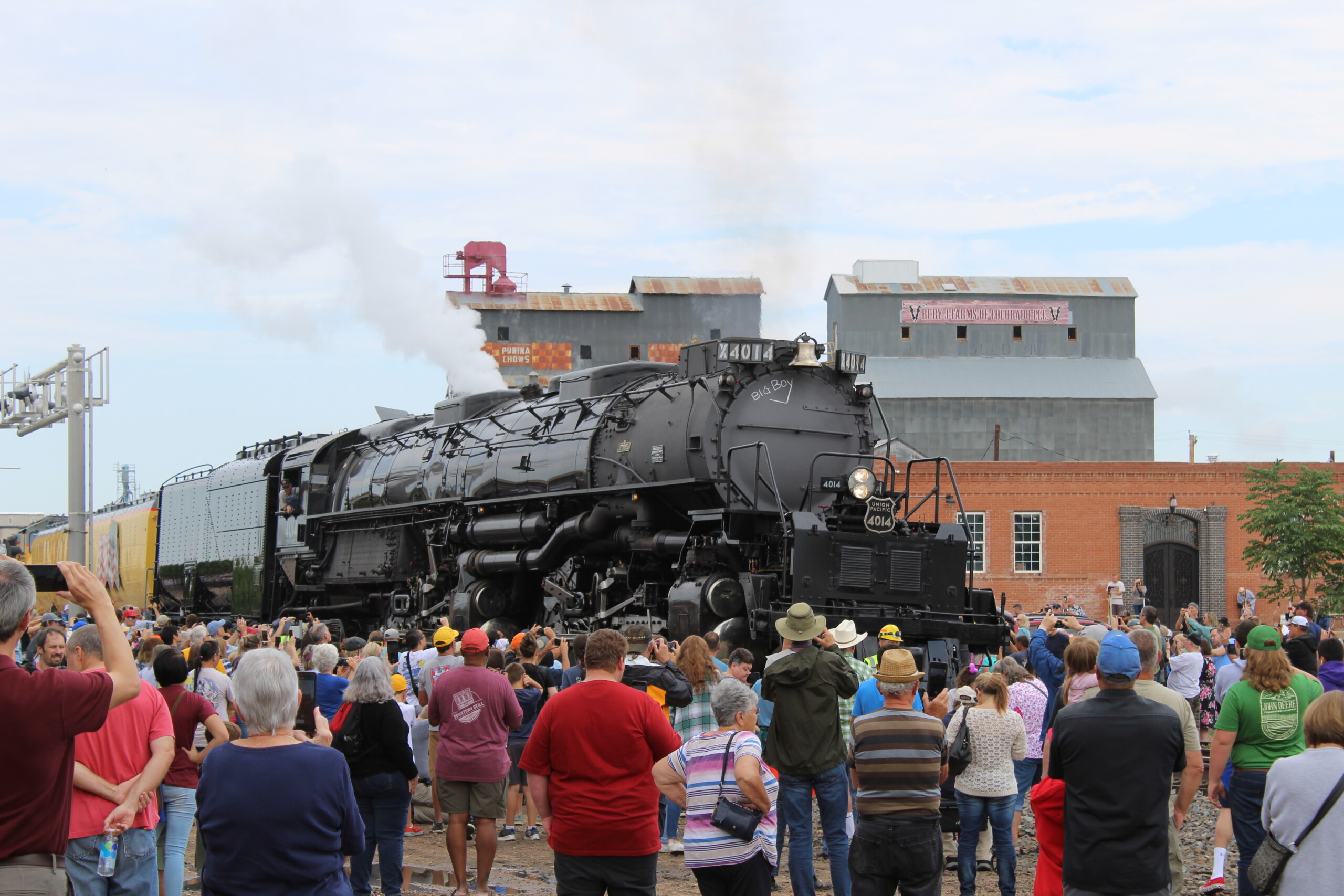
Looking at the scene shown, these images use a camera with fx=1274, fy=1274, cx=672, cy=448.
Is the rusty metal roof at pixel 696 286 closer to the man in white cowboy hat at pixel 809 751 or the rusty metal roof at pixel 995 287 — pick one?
the rusty metal roof at pixel 995 287

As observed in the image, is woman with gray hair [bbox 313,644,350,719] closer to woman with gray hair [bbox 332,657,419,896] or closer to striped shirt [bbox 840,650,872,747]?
woman with gray hair [bbox 332,657,419,896]

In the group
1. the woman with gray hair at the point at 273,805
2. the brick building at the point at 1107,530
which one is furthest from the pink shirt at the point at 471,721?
the brick building at the point at 1107,530

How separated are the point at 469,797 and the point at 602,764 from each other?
2827mm

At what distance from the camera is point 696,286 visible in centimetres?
5884

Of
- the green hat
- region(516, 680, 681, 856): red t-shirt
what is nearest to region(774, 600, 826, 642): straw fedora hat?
region(516, 680, 681, 856): red t-shirt

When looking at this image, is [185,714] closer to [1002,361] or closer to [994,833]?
[994,833]

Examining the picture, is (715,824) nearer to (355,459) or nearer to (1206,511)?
(355,459)

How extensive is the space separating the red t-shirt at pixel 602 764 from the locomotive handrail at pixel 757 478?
7184 mm

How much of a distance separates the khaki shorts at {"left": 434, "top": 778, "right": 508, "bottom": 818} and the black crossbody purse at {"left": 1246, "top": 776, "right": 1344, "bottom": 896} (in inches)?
192

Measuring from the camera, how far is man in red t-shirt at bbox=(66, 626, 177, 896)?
5.62m

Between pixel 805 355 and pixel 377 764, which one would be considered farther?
pixel 805 355

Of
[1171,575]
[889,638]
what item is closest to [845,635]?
[889,638]

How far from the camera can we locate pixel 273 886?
4.71 metres

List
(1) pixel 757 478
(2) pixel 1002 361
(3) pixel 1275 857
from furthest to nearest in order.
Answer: (2) pixel 1002 361
(1) pixel 757 478
(3) pixel 1275 857
